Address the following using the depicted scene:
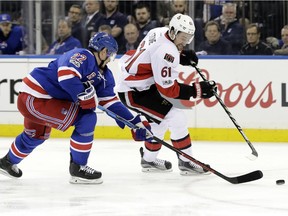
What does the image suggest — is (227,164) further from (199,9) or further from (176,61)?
(199,9)

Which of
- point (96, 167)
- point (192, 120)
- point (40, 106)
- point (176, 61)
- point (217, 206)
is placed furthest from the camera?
point (192, 120)

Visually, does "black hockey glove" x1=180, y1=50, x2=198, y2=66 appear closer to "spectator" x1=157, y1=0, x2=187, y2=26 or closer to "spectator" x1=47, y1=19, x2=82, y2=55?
"spectator" x1=157, y1=0, x2=187, y2=26

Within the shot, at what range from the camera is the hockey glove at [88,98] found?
491 centimetres

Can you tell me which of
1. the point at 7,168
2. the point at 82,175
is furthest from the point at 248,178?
the point at 7,168

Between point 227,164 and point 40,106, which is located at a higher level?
point 40,106

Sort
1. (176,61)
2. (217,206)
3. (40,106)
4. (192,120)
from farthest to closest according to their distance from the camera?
1. (192,120)
2. (176,61)
3. (40,106)
4. (217,206)

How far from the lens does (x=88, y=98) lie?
4.92m

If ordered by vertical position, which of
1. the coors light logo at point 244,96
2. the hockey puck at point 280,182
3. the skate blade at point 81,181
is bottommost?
the hockey puck at point 280,182

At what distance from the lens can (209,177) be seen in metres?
5.57

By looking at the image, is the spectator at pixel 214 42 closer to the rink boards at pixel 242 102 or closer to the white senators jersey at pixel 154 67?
the rink boards at pixel 242 102

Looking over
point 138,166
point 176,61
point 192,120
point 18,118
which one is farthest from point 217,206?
point 18,118

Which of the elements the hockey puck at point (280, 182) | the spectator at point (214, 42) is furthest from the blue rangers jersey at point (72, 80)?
the spectator at point (214, 42)

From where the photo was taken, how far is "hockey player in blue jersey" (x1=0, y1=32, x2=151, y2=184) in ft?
16.2

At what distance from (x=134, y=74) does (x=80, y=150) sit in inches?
29.6
